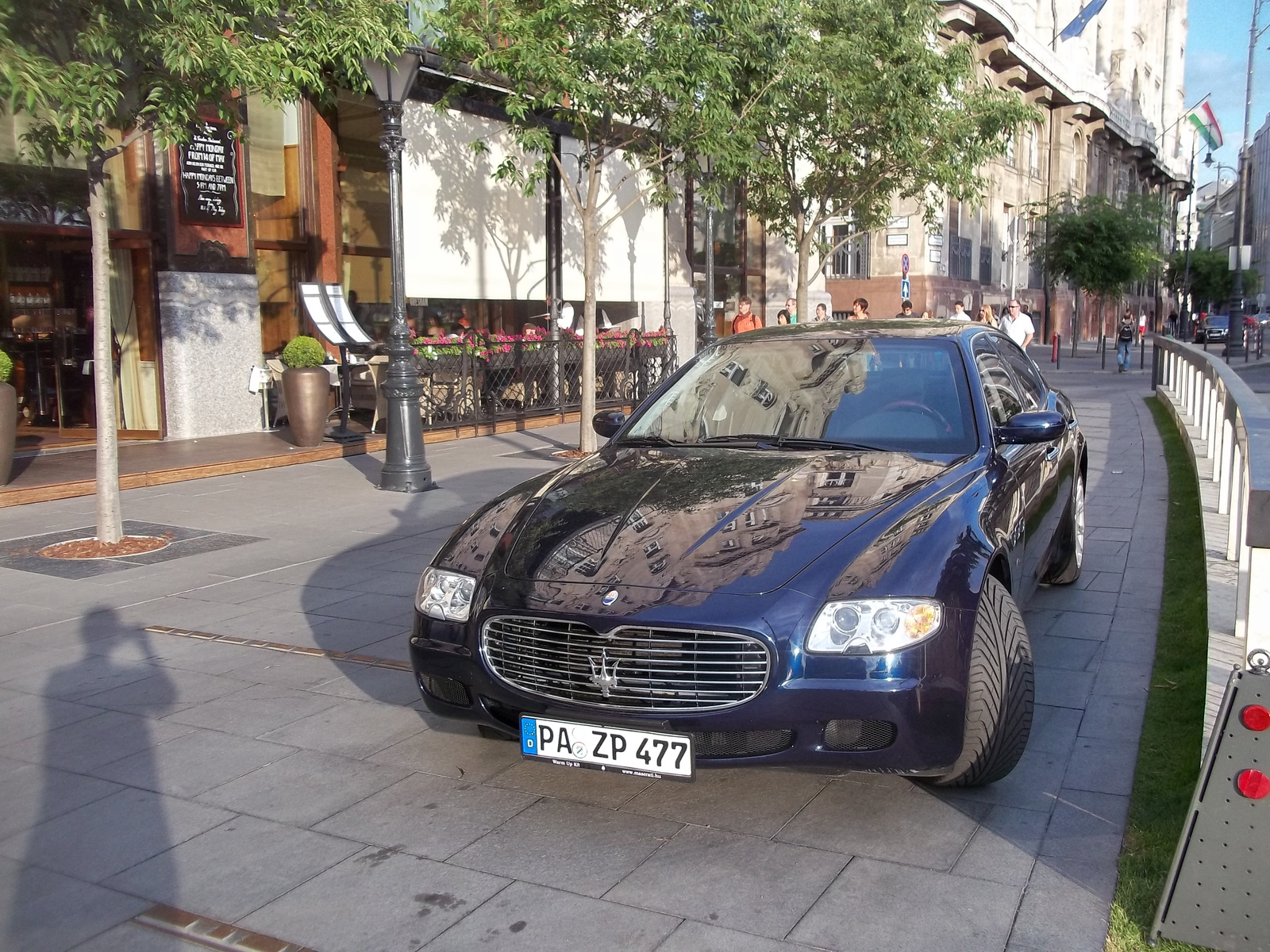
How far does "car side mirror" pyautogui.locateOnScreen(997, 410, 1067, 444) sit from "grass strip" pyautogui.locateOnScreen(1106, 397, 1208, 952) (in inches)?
45.5

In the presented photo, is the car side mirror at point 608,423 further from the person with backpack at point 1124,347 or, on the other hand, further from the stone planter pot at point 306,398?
the person with backpack at point 1124,347

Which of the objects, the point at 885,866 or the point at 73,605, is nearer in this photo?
the point at 885,866

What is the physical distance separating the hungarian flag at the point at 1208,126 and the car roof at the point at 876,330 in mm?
71270

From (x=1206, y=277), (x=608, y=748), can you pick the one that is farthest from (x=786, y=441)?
(x=1206, y=277)

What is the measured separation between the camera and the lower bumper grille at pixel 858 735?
358cm

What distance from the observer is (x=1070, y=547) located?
702 centimetres

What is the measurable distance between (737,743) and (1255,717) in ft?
4.72

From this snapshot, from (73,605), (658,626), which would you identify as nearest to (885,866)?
(658,626)

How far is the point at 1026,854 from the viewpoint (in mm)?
3666

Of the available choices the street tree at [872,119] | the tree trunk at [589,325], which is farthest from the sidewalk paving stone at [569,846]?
the street tree at [872,119]

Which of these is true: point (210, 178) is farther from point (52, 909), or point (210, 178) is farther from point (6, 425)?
point (52, 909)

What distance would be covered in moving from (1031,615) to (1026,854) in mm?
2991

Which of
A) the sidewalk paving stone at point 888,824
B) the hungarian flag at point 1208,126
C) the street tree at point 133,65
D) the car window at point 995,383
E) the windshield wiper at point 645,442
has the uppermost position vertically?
the hungarian flag at point 1208,126

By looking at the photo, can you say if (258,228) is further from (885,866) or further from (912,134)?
(885,866)
